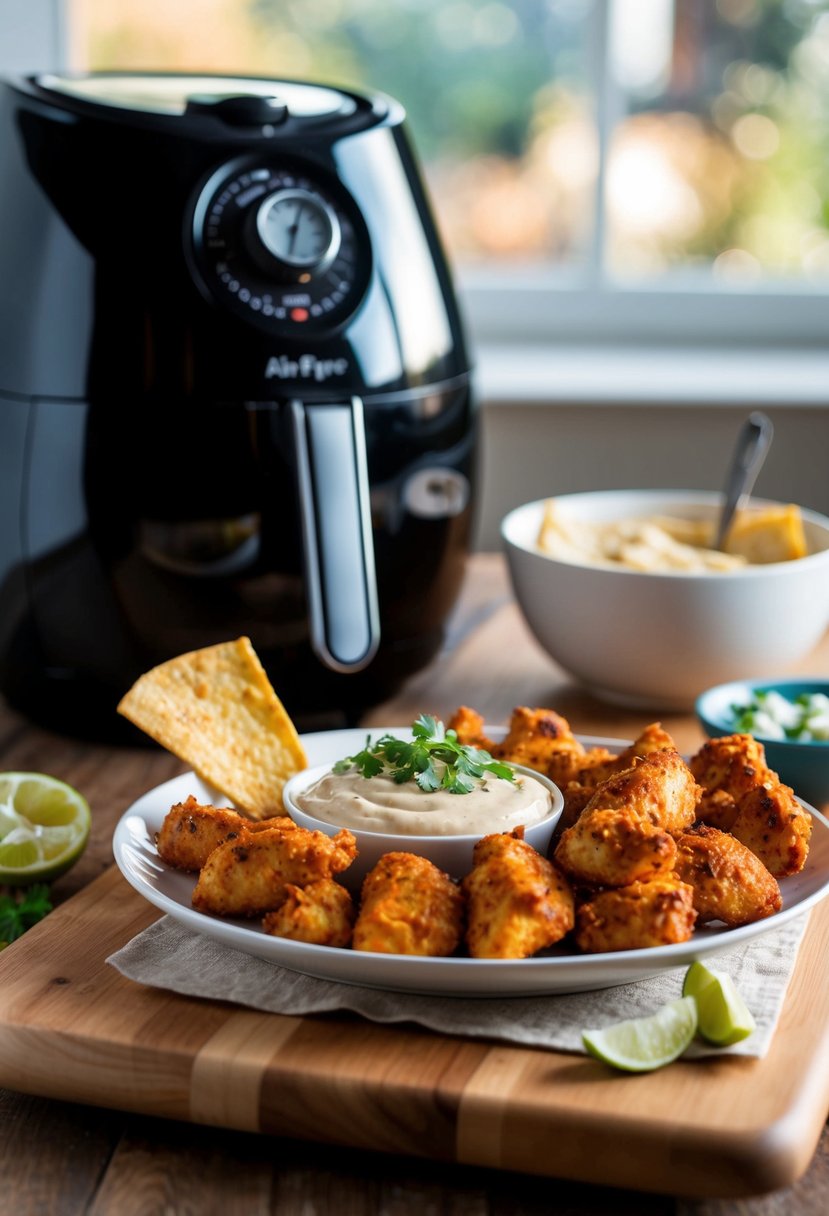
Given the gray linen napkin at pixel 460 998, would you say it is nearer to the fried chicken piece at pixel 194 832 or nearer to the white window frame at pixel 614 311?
the fried chicken piece at pixel 194 832

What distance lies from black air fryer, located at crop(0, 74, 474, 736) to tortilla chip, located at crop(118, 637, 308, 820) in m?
0.14

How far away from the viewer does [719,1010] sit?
76 centimetres

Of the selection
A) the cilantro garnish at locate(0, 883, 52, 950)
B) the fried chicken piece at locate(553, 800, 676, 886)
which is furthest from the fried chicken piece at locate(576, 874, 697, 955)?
the cilantro garnish at locate(0, 883, 52, 950)

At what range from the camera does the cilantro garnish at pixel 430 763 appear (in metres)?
0.89

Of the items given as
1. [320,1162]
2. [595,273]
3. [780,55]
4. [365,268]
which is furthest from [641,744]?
[780,55]

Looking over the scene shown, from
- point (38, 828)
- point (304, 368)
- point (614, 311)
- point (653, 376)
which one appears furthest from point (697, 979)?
point (614, 311)

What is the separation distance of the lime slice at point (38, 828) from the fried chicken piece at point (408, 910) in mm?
317

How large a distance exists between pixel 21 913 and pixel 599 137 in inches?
78.2

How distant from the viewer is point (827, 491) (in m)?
2.32

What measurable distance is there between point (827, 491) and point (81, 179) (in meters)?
1.46

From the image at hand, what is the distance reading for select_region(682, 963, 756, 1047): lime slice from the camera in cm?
75

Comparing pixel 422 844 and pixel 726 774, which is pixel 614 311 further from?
pixel 422 844

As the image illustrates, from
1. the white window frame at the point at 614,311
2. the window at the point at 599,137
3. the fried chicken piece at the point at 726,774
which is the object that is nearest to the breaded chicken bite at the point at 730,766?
the fried chicken piece at the point at 726,774

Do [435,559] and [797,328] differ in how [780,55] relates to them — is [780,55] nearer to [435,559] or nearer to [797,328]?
[797,328]
